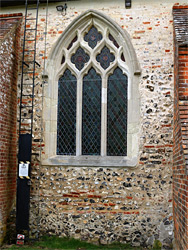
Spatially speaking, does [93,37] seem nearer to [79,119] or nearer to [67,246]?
[79,119]

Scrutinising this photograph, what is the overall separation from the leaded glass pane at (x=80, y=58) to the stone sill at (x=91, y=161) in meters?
2.28

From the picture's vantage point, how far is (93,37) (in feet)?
24.8

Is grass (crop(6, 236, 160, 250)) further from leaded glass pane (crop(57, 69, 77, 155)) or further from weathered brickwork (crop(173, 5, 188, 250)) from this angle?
leaded glass pane (crop(57, 69, 77, 155))

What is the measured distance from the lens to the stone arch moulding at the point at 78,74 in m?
6.92

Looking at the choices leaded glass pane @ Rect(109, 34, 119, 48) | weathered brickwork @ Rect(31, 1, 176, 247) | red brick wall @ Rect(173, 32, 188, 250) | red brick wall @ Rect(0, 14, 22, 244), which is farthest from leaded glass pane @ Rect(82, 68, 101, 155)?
red brick wall @ Rect(173, 32, 188, 250)

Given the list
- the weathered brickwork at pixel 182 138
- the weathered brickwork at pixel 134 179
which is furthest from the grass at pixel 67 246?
the weathered brickwork at pixel 182 138

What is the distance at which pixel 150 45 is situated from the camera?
7.09 meters

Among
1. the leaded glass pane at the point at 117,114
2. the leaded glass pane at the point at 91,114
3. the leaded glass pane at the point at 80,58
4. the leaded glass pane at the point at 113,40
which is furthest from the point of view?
the leaded glass pane at the point at 80,58

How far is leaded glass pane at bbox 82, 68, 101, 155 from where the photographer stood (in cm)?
720

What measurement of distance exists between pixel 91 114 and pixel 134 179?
1.88 meters

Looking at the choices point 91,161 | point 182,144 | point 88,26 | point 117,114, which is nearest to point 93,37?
point 88,26

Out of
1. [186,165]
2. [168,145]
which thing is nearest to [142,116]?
[168,145]

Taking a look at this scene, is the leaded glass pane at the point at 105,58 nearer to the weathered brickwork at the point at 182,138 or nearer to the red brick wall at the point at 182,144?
the weathered brickwork at the point at 182,138

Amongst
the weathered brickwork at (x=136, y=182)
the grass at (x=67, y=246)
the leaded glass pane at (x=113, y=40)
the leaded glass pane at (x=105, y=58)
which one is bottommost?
the grass at (x=67, y=246)
